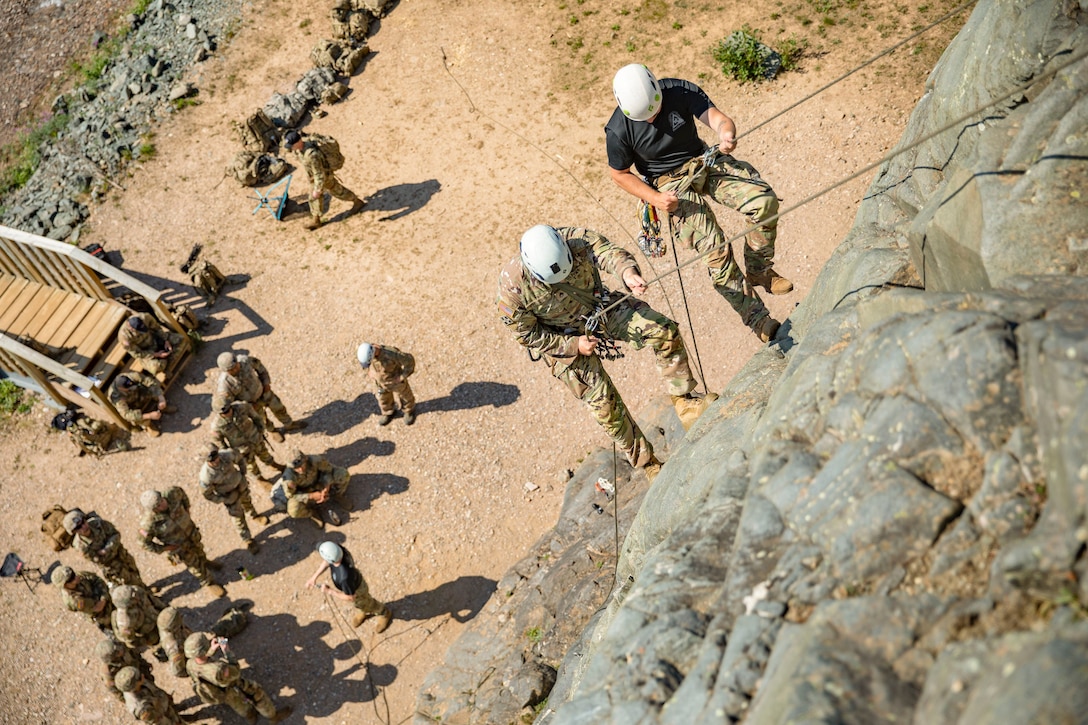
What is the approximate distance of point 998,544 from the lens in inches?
197

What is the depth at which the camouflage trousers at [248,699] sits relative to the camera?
1212cm

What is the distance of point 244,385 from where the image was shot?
1481 cm

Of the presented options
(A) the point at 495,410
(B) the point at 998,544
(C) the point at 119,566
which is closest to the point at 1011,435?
(B) the point at 998,544

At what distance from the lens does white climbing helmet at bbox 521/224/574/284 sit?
9.21 meters

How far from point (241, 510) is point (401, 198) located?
8.64 m

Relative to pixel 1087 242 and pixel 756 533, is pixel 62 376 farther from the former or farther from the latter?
pixel 1087 242

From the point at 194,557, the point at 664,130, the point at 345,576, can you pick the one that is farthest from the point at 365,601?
the point at 664,130

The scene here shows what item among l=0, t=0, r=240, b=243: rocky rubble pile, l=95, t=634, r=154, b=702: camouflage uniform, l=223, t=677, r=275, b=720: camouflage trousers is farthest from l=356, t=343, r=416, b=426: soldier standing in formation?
l=0, t=0, r=240, b=243: rocky rubble pile

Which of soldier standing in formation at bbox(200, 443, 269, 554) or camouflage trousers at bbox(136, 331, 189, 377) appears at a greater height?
camouflage trousers at bbox(136, 331, 189, 377)

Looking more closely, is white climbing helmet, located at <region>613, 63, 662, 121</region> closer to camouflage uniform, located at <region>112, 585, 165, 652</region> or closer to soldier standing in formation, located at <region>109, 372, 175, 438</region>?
camouflage uniform, located at <region>112, 585, 165, 652</region>

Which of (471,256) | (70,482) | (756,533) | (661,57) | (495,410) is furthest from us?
(661,57)

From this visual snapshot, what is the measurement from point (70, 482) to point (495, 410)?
9.07 meters

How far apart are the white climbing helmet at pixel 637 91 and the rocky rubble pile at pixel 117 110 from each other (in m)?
17.1

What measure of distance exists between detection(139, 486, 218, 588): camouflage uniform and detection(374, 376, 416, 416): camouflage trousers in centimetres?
388
